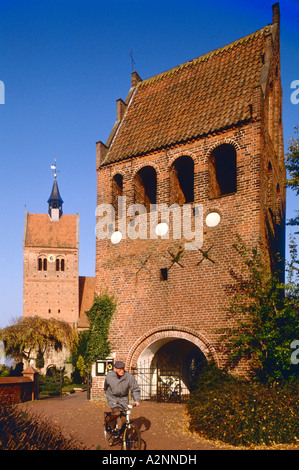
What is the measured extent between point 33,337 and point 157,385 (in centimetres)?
1868

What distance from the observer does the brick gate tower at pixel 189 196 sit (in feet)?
40.6

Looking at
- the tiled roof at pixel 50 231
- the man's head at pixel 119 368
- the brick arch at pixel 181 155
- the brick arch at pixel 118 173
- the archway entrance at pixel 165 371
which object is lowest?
the archway entrance at pixel 165 371

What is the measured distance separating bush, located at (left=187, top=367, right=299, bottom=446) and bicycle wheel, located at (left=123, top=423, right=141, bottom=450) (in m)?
2.05

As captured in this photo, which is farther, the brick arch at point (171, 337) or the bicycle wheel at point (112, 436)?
the brick arch at point (171, 337)

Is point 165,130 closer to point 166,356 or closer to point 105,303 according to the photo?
point 105,303

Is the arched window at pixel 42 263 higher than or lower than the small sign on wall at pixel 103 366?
higher

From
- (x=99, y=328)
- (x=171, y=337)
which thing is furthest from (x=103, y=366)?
(x=171, y=337)

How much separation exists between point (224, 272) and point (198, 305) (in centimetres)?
129

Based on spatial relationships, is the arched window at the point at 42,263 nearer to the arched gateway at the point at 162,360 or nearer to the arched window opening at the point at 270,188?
the arched gateway at the point at 162,360

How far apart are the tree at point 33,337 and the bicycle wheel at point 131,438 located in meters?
24.1

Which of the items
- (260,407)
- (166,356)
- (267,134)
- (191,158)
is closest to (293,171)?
(267,134)

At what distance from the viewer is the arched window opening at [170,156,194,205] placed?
14234 millimetres

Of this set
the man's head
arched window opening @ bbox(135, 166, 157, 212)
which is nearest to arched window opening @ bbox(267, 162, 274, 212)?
arched window opening @ bbox(135, 166, 157, 212)

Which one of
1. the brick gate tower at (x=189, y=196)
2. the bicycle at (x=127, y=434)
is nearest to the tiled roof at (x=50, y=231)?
the brick gate tower at (x=189, y=196)
